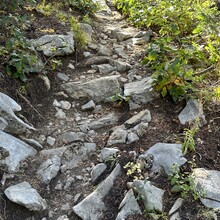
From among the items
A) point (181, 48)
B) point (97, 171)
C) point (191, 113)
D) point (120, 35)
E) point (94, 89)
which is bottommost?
point (97, 171)

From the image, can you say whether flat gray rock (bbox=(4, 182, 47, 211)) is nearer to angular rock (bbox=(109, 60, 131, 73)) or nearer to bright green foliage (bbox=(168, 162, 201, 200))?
bright green foliage (bbox=(168, 162, 201, 200))

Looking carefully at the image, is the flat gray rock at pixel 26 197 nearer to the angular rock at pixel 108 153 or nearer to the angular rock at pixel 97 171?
the angular rock at pixel 97 171

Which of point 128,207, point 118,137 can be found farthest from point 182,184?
point 118,137

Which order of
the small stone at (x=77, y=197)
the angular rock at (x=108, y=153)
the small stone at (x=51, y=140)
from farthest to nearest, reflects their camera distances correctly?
1. the small stone at (x=51, y=140)
2. the angular rock at (x=108, y=153)
3. the small stone at (x=77, y=197)

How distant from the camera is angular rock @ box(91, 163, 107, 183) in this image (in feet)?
10.2

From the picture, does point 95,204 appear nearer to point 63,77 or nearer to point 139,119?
point 139,119

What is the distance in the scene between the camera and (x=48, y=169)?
124 inches

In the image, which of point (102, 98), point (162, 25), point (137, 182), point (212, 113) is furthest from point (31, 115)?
point (162, 25)

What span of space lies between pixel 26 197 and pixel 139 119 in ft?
4.89

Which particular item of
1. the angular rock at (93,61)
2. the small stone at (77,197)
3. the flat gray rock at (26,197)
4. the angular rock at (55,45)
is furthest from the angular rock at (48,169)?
the angular rock at (93,61)

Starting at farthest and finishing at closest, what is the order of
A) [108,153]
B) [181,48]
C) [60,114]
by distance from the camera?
[181,48] → [60,114] → [108,153]

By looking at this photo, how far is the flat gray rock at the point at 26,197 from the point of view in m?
2.74

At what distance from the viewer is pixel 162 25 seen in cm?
543

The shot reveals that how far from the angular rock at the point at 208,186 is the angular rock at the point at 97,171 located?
0.83 meters
